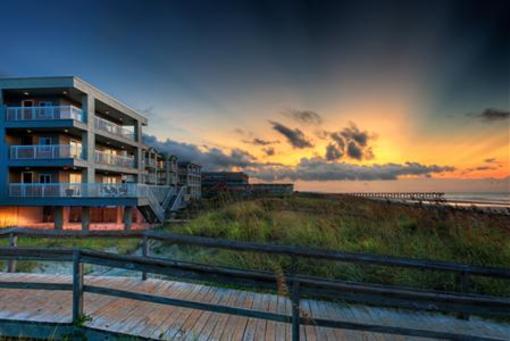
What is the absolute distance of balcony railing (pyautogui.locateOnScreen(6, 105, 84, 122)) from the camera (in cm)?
1745

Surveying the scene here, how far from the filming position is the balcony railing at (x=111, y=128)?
68.0 feet

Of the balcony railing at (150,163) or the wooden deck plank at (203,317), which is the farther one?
the balcony railing at (150,163)

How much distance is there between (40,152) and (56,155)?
41.3 inches

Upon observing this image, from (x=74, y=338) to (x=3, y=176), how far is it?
1992 centimetres

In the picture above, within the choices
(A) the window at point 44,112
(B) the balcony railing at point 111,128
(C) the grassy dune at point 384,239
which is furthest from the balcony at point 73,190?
(C) the grassy dune at point 384,239

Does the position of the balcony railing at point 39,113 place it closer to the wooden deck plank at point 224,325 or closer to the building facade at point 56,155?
the building facade at point 56,155

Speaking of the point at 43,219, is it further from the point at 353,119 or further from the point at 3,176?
the point at 353,119

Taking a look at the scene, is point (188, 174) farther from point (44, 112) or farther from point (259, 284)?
point (259, 284)

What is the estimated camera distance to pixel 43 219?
68.1 feet

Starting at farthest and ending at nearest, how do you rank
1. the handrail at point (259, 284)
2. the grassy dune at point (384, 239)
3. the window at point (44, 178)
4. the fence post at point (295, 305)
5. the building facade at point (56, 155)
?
the window at point (44, 178), the building facade at point (56, 155), the grassy dune at point (384, 239), the fence post at point (295, 305), the handrail at point (259, 284)

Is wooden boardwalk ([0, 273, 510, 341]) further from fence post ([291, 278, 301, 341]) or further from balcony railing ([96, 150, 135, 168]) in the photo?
balcony railing ([96, 150, 135, 168])

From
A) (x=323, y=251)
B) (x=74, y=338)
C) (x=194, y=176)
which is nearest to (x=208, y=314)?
(x=74, y=338)

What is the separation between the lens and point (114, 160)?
2327 centimetres

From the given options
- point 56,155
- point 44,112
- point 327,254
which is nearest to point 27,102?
point 44,112
